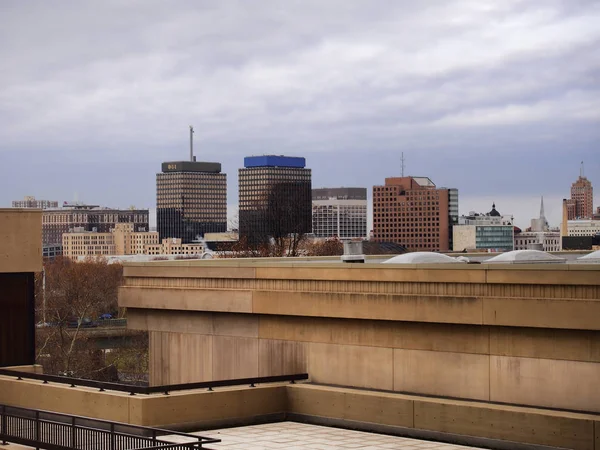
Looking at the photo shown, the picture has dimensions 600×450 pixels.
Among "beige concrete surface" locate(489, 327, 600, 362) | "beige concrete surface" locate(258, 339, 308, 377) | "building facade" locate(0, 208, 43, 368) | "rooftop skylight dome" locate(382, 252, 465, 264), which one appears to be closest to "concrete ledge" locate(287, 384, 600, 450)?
"beige concrete surface" locate(489, 327, 600, 362)

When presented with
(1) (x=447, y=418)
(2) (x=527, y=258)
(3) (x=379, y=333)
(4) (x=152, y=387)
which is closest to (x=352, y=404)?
(3) (x=379, y=333)

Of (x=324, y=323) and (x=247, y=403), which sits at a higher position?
(x=324, y=323)

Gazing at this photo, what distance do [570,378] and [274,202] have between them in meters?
82.4

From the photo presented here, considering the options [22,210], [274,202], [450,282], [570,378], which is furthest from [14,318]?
[274,202]

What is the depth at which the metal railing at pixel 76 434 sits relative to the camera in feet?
61.2

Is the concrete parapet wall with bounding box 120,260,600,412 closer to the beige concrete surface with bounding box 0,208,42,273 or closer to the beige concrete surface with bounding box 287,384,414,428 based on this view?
the beige concrete surface with bounding box 287,384,414,428

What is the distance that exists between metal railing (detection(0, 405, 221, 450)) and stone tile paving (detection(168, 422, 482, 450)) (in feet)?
3.32

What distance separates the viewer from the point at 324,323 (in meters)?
25.0

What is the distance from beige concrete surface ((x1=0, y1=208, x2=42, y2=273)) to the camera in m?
28.7

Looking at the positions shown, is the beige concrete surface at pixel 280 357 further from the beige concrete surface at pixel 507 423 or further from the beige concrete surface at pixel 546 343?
Result: the beige concrete surface at pixel 546 343

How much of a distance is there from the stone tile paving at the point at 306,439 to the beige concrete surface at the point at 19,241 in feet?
29.8

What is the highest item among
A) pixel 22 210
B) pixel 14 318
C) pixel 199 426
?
pixel 22 210

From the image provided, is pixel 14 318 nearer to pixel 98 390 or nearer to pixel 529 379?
pixel 98 390

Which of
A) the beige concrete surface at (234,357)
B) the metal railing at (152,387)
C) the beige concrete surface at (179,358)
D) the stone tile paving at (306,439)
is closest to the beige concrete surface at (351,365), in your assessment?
the metal railing at (152,387)
